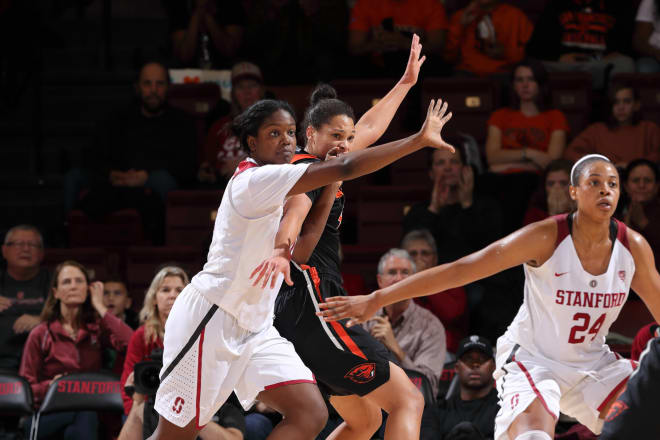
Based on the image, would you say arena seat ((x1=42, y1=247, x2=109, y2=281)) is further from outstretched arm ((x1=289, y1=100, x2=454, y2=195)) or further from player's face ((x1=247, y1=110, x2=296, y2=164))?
outstretched arm ((x1=289, y1=100, x2=454, y2=195))

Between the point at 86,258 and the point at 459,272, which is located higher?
the point at 459,272

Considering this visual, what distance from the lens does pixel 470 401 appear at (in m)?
6.03

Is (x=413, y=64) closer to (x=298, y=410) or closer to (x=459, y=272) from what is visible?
(x=459, y=272)

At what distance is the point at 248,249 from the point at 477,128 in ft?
16.4

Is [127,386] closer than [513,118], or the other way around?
[127,386]

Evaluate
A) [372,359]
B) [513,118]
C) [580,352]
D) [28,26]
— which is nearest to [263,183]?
[372,359]

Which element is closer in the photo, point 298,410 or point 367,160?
point 367,160

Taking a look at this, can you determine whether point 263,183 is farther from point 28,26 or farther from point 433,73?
point 28,26

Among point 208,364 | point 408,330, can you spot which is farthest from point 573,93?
point 208,364

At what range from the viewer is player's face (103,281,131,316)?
7.16 meters

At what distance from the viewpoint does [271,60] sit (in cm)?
902

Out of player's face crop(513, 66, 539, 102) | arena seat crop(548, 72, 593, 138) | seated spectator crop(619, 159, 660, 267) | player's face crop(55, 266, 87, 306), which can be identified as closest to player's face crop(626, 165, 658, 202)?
seated spectator crop(619, 159, 660, 267)

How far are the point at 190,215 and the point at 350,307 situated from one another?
4.09 m

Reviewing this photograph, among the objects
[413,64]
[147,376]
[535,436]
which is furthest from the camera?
[147,376]
